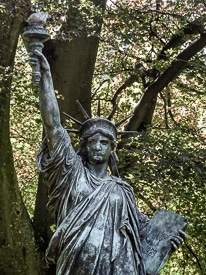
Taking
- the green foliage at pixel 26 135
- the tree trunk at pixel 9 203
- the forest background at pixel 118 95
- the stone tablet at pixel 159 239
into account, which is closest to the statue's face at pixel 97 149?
the stone tablet at pixel 159 239

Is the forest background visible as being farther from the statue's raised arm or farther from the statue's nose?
the statue's nose

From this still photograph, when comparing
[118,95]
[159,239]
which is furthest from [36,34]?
[118,95]

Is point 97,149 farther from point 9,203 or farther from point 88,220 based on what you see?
point 9,203

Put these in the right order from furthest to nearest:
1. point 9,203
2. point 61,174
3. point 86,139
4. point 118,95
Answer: point 118,95, point 9,203, point 86,139, point 61,174

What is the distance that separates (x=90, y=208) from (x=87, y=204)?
5 cm

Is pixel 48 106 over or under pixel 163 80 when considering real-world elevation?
under

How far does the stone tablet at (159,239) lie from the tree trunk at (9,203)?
4206 mm

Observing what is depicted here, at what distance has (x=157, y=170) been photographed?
11086 millimetres

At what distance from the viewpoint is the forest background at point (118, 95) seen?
32.4 ft

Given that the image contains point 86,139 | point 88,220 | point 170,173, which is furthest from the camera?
point 170,173

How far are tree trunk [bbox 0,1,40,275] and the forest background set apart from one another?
1 centimetres

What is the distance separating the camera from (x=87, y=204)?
18.2 ft

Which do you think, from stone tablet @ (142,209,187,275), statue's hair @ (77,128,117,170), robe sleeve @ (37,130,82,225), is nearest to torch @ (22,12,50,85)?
robe sleeve @ (37,130,82,225)

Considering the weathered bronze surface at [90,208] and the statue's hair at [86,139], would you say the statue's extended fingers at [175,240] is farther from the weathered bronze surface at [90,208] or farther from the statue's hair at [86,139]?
the statue's hair at [86,139]
